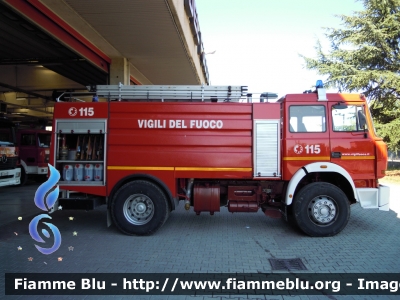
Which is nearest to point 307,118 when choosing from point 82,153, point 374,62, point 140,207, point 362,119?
point 362,119

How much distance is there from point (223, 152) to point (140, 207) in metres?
1.98

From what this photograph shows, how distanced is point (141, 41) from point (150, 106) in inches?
177

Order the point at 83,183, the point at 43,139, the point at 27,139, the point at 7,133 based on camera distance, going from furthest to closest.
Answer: the point at 43,139
the point at 27,139
the point at 7,133
the point at 83,183

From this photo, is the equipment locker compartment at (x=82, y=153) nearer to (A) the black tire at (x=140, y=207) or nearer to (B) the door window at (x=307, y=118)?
(A) the black tire at (x=140, y=207)

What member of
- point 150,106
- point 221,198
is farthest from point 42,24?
point 221,198

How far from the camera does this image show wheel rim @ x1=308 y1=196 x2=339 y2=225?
6.05 meters

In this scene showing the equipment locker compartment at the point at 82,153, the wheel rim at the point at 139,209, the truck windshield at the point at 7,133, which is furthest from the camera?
the truck windshield at the point at 7,133

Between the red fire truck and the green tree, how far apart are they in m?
12.6

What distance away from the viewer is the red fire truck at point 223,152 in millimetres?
6084

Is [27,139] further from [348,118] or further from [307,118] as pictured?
[348,118]

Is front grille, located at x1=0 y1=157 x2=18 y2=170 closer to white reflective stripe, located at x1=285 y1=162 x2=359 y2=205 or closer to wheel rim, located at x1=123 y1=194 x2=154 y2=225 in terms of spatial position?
wheel rim, located at x1=123 y1=194 x2=154 y2=225

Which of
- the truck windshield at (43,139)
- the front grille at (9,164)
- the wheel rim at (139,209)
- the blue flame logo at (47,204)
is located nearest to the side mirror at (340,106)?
the wheel rim at (139,209)

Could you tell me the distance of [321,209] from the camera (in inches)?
238

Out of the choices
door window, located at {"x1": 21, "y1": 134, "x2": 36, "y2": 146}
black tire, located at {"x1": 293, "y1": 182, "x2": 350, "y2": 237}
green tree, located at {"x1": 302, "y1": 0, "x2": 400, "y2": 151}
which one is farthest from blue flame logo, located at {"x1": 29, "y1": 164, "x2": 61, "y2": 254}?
green tree, located at {"x1": 302, "y1": 0, "x2": 400, "y2": 151}
